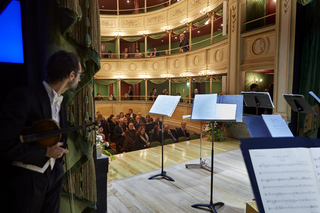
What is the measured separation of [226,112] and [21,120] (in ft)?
7.49

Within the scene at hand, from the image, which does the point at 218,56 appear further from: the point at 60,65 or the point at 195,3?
the point at 60,65

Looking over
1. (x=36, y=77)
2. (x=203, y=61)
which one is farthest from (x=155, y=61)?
(x=36, y=77)

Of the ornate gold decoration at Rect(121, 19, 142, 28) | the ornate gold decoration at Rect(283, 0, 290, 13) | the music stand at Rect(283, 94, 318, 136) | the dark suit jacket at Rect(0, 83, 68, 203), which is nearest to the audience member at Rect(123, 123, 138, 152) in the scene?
the music stand at Rect(283, 94, 318, 136)

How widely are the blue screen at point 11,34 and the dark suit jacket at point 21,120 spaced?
0.46 m

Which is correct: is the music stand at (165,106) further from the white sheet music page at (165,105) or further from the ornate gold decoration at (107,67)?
the ornate gold decoration at (107,67)

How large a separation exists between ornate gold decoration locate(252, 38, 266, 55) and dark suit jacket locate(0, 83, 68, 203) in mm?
6256

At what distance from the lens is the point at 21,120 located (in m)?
1.03

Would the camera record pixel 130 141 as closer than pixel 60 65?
No

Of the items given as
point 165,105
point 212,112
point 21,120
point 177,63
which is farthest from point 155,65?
point 21,120

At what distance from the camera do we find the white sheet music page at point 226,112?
2633mm

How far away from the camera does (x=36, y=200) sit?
1148 mm

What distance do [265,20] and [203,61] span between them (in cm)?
295

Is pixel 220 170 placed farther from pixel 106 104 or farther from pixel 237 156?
pixel 106 104

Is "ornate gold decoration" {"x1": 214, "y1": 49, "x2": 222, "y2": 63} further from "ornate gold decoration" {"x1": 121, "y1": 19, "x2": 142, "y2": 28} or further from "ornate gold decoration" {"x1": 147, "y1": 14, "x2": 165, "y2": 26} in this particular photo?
"ornate gold decoration" {"x1": 121, "y1": 19, "x2": 142, "y2": 28}
